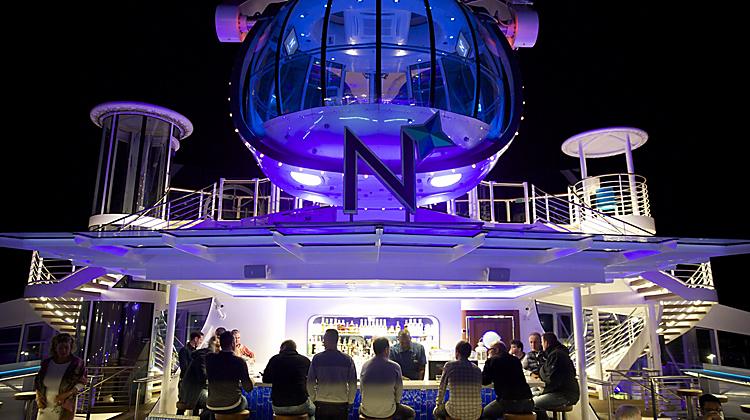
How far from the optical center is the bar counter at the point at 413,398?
966 cm

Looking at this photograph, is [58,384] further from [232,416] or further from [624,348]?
[624,348]

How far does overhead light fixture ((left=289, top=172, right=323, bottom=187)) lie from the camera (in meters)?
10.4

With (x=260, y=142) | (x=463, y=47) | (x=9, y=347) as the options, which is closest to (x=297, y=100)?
(x=260, y=142)

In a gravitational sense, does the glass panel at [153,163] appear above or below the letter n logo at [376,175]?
above

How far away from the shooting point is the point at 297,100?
1016cm

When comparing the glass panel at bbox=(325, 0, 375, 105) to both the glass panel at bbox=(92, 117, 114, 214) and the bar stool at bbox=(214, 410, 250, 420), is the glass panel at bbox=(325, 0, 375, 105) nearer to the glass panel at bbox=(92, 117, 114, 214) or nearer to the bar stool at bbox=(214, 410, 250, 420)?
the bar stool at bbox=(214, 410, 250, 420)

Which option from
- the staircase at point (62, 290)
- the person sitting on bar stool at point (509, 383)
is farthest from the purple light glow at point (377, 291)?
the person sitting on bar stool at point (509, 383)

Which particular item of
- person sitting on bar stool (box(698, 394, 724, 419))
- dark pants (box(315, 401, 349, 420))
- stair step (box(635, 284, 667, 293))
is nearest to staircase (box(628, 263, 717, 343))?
stair step (box(635, 284, 667, 293))

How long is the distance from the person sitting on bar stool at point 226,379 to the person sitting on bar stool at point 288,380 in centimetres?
39

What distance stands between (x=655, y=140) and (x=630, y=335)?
8.35m

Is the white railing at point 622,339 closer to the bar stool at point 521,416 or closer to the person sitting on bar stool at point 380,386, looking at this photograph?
the bar stool at point 521,416

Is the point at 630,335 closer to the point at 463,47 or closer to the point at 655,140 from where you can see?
the point at 655,140

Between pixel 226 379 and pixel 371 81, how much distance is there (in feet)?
20.3

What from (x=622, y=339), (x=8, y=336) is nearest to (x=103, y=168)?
(x=622, y=339)
